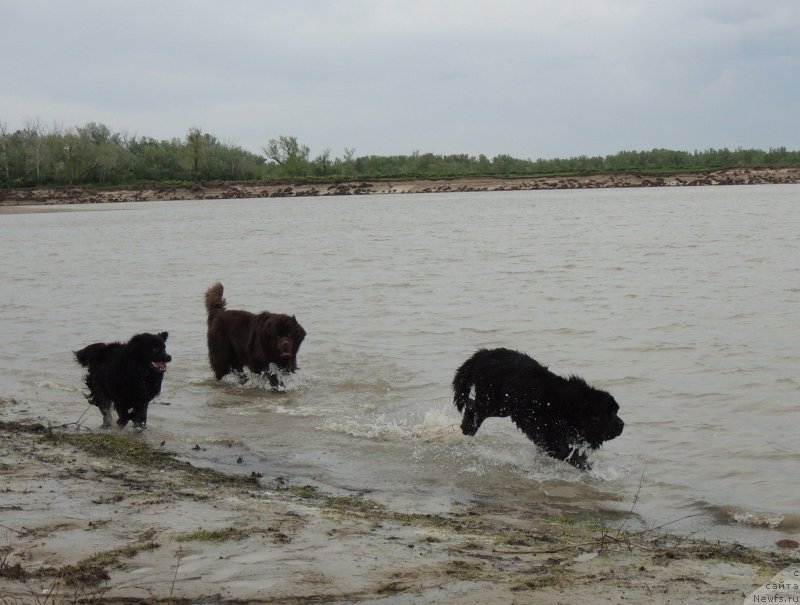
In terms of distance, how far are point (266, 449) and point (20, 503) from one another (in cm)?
271

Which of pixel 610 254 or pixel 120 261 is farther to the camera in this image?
pixel 120 261

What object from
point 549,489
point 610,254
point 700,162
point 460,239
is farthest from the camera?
point 700,162

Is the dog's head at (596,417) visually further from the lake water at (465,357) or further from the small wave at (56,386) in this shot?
the small wave at (56,386)

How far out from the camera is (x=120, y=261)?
26312 mm

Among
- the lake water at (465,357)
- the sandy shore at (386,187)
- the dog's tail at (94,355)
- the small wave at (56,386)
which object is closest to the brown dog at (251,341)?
the lake water at (465,357)

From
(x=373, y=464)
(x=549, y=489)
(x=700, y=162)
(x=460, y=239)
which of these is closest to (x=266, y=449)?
(x=373, y=464)

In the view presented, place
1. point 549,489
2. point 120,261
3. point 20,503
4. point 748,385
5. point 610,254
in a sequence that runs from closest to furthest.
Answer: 1. point 20,503
2. point 549,489
3. point 748,385
4. point 610,254
5. point 120,261

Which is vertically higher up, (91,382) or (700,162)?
(700,162)

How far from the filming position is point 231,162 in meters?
90.2

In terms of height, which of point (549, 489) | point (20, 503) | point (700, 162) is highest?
point (700, 162)

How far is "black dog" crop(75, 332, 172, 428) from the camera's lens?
25.7 feet

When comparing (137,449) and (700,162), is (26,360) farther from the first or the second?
(700,162)

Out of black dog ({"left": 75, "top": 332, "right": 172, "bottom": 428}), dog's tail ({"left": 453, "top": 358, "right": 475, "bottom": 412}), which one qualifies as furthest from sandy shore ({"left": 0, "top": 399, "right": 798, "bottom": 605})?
dog's tail ({"left": 453, "top": 358, "right": 475, "bottom": 412})

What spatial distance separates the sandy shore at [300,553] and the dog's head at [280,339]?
3.81 m
